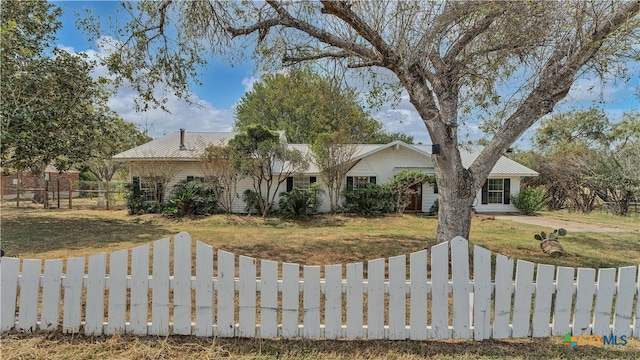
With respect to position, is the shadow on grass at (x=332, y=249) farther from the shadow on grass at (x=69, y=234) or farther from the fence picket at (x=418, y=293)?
the shadow on grass at (x=69, y=234)

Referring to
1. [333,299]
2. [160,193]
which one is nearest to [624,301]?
[333,299]

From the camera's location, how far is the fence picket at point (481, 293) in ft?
9.29

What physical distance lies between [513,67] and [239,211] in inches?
506

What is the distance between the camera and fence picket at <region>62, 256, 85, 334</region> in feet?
9.52

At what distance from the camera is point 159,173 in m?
14.9

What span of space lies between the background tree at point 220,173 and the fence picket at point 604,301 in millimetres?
12505

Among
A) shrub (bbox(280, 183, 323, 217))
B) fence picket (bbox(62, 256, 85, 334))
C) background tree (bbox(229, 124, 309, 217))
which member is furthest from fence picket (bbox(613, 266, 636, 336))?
shrub (bbox(280, 183, 323, 217))

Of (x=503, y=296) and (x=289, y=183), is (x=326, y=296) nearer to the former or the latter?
(x=503, y=296)

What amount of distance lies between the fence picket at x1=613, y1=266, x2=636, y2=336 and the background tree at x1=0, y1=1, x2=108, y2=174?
27.4ft

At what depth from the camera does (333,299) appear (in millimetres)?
2826

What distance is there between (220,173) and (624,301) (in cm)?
1335

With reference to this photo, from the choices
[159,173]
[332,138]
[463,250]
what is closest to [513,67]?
[463,250]

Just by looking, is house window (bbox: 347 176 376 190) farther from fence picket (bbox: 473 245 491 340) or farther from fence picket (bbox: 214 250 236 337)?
fence picket (bbox: 214 250 236 337)

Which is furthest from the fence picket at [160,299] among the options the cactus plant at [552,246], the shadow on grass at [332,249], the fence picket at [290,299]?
the cactus plant at [552,246]
